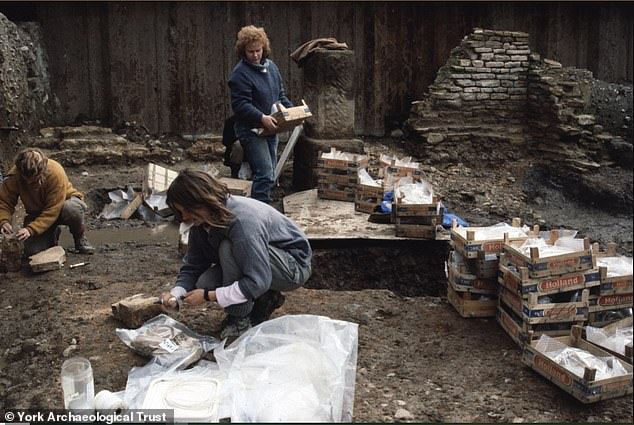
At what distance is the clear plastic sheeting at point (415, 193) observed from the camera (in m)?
6.24

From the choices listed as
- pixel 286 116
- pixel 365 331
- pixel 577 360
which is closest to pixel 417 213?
pixel 286 116

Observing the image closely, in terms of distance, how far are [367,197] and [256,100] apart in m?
1.33

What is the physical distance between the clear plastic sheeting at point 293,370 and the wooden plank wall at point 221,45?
8.01 m

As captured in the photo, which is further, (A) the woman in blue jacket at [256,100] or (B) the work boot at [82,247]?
(A) the woman in blue jacket at [256,100]

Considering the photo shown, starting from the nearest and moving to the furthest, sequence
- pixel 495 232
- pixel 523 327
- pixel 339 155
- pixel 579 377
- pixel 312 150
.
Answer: pixel 579 377 < pixel 523 327 < pixel 495 232 < pixel 339 155 < pixel 312 150

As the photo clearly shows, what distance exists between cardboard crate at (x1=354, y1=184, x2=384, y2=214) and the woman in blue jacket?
815 millimetres

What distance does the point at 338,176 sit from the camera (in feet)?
25.1

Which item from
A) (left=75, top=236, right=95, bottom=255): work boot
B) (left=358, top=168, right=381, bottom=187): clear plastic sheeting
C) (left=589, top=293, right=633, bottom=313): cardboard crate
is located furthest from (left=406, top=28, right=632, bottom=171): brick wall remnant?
(left=589, top=293, right=633, bottom=313): cardboard crate

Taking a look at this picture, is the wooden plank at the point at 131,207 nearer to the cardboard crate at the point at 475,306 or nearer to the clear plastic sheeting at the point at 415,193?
the clear plastic sheeting at the point at 415,193

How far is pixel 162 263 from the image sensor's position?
6363 mm

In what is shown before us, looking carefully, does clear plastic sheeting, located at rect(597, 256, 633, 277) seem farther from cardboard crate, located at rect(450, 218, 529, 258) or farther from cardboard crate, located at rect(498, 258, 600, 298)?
cardboard crate, located at rect(450, 218, 529, 258)

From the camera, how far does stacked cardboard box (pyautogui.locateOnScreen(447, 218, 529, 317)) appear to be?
4582 millimetres

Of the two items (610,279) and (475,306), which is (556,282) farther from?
(475,306)

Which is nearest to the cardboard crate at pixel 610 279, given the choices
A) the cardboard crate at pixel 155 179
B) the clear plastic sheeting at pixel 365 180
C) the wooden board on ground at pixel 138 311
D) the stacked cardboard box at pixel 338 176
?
the wooden board on ground at pixel 138 311
